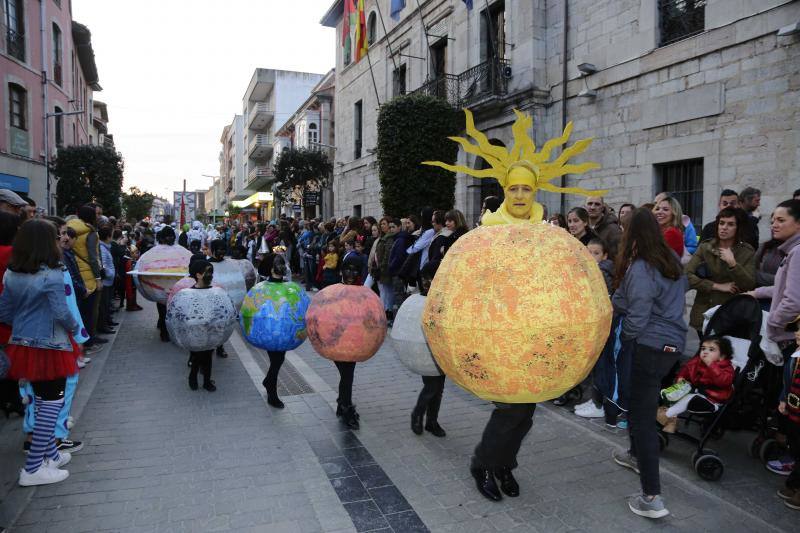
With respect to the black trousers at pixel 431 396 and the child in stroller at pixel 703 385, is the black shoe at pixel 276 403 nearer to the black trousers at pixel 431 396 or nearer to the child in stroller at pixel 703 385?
the black trousers at pixel 431 396

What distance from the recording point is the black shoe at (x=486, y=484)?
11.7 feet

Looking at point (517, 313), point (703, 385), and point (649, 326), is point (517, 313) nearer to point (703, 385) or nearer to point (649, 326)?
point (649, 326)

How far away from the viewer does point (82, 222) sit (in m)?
7.30

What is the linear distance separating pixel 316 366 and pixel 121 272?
6.12 metres

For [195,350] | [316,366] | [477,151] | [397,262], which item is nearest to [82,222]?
[195,350]

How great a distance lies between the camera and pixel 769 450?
4145 millimetres

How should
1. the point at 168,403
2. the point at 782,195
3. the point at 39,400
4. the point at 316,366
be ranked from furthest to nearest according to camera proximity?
the point at 782,195 < the point at 316,366 < the point at 168,403 < the point at 39,400

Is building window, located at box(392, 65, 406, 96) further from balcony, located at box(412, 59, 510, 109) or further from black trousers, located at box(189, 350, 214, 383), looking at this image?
black trousers, located at box(189, 350, 214, 383)

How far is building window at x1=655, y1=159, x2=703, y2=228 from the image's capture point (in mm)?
10469

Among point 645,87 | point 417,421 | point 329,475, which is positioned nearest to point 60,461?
point 329,475

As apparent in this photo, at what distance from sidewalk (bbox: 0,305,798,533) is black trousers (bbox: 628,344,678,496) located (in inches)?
11.5

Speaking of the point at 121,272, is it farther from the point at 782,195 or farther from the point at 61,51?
the point at 61,51

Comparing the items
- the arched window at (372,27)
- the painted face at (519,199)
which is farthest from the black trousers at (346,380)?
the arched window at (372,27)

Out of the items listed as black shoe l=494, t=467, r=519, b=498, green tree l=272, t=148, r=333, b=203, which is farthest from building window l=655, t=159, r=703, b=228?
green tree l=272, t=148, r=333, b=203
